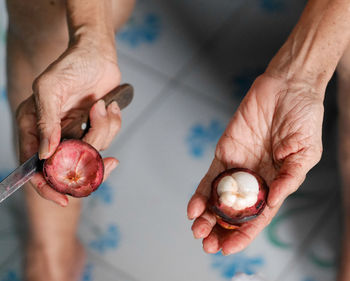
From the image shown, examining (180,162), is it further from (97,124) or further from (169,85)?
(97,124)

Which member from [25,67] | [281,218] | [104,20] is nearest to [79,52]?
[104,20]

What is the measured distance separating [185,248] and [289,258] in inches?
8.6

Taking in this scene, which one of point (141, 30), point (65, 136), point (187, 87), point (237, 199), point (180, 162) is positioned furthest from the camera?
point (141, 30)

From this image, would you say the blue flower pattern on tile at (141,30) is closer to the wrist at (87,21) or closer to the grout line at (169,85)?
the grout line at (169,85)

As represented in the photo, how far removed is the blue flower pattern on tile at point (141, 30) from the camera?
1.50 m

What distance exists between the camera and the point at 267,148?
972mm

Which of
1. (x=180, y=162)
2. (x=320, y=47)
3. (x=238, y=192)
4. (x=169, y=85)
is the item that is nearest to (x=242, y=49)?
(x=169, y=85)

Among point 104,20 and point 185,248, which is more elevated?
point 104,20

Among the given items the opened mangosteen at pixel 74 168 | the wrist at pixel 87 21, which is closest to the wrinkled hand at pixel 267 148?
the opened mangosteen at pixel 74 168

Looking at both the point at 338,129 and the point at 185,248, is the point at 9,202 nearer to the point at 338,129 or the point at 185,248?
the point at 185,248

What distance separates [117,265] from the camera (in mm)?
1149

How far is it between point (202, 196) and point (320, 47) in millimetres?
349

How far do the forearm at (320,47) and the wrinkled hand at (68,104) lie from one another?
313 millimetres

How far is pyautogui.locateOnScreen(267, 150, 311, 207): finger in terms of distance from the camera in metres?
0.85
